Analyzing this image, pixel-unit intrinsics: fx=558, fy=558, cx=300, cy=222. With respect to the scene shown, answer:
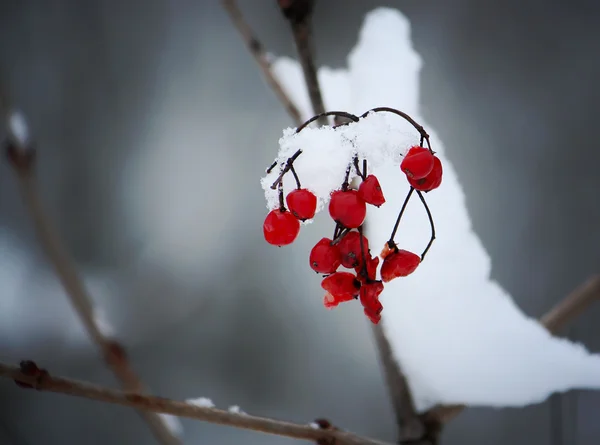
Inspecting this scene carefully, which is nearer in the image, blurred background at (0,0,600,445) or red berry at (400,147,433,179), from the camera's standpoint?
red berry at (400,147,433,179)

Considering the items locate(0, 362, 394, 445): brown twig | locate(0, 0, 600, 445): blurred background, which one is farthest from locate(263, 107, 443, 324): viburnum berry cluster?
locate(0, 0, 600, 445): blurred background

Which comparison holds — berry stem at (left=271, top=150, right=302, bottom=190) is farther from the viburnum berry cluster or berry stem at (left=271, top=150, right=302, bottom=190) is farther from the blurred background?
the blurred background

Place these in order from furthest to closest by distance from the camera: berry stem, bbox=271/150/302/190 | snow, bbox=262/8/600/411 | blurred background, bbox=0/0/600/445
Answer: blurred background, bbox=0/0/600/445, snow, bbox=262/8/600/411, berry stem, bbox=271/150/302/190

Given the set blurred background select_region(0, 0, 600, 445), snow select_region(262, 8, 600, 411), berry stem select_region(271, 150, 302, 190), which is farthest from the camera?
blurred background select_region(0, 0, 600, 445)

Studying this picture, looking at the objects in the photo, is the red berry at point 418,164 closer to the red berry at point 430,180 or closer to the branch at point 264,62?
the red berry at point 430,180

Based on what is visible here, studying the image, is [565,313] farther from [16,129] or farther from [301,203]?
[16,129]

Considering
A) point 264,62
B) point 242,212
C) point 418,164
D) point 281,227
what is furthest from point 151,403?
point 242,212
